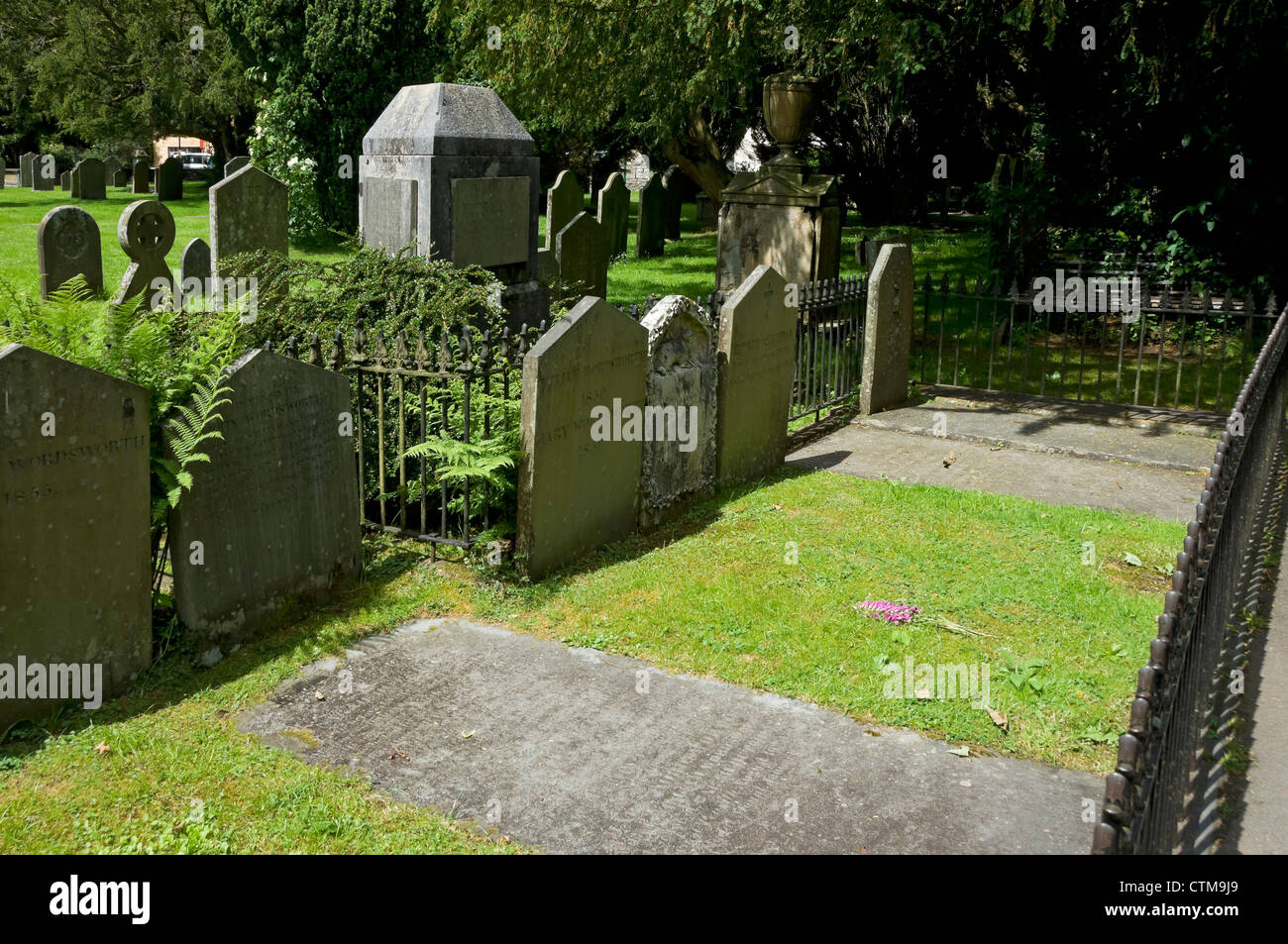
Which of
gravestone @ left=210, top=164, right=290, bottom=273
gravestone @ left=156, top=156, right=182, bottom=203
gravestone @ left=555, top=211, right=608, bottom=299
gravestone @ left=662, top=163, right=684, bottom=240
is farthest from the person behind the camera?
gravestone @ left=156, top=156, right=182, bottom=203

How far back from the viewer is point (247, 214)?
12445mm

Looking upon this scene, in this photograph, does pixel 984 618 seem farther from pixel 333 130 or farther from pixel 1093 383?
pixel 333 130

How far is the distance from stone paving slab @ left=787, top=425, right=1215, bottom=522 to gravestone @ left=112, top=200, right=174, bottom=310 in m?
7.95

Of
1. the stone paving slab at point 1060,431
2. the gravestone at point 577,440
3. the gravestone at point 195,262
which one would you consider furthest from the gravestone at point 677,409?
the gravestone at point 195,262

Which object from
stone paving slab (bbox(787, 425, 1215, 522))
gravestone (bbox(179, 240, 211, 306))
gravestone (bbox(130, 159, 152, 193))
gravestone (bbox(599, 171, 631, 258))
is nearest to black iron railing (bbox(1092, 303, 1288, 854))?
stone paving slab (bbox(787, 425, 1215, 522))

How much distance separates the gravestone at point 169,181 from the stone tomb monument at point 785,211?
2673cm

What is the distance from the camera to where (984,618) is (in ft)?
21.7

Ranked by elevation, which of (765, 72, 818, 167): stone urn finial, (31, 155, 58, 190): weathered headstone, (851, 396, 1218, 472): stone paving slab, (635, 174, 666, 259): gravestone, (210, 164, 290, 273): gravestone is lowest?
(851, 396, 1218, 472): stone paving slab

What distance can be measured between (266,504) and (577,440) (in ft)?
6.26

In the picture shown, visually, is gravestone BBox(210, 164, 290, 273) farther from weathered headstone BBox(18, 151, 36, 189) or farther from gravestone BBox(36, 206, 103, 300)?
weathered headstone BBox(18, 151, 36, 189)

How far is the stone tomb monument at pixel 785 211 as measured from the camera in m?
13.8

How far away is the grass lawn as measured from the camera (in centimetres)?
448
